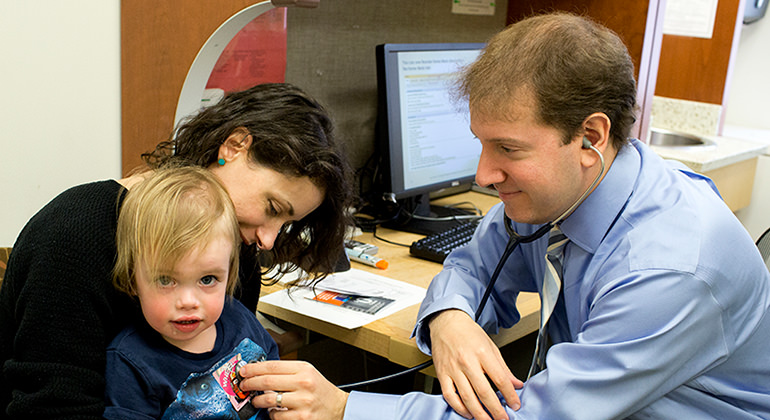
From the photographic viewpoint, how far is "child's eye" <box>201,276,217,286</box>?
3.33ft

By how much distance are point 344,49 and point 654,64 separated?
99cm

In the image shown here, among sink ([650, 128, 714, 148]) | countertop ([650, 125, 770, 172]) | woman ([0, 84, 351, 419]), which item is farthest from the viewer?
sink ([650, 128, 714, 148])

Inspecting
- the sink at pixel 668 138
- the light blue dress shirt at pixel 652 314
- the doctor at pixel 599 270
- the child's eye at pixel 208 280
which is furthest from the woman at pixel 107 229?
the sink at pixel 668 138

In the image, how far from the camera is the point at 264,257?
1.63 meters

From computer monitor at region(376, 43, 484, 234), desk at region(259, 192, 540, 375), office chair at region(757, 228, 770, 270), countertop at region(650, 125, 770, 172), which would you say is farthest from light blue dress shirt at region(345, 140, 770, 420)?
countertop at region(650, 125, 770, 172)

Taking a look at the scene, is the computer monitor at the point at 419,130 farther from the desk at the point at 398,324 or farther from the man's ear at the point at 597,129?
the man's ear at the point at 597,129

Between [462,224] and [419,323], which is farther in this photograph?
[462,224]

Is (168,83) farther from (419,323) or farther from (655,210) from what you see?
(655,210)

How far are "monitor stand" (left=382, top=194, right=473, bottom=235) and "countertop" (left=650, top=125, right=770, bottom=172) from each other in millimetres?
902

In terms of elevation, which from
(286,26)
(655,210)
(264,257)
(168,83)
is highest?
(286,26)

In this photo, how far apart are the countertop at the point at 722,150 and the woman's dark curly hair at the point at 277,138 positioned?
1.68 m

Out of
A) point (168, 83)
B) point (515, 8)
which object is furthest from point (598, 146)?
point (515, 8)

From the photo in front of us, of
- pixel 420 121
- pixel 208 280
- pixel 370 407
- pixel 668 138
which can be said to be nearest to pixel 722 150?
pixel 668 138

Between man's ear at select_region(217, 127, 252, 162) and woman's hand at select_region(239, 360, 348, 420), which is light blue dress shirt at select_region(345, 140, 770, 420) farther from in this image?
man's ear at select_region(217, 127, 252, 162)
